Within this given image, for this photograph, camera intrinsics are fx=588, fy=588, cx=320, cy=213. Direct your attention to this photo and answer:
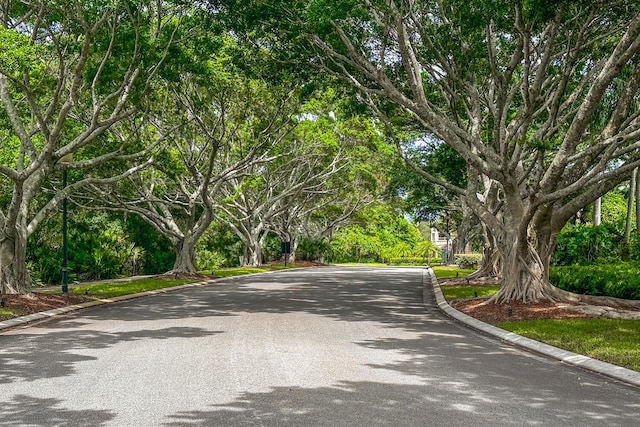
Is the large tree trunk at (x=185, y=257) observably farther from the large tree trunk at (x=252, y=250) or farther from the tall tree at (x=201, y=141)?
the large tree trunk at (x=252, y=250)

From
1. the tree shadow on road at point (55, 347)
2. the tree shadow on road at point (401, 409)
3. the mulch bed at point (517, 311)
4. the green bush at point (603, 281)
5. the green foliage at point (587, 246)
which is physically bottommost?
the tree shadow on road at point (401, 409)

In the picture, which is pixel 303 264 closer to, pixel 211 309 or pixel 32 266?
pixel 32 266

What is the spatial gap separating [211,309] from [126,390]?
9418mm

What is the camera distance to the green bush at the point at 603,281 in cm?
1650

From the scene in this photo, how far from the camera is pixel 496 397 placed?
6.76m

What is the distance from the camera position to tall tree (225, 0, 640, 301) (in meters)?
13.6

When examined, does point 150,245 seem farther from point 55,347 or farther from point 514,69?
point 55,347

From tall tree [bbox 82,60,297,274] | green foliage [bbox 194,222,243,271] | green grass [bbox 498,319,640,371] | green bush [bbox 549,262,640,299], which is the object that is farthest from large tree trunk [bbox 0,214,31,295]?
green foliage [bbox 194,222,243,271]

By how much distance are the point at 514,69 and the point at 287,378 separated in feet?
40.8

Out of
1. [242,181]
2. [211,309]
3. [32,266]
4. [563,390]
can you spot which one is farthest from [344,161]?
[563,390]

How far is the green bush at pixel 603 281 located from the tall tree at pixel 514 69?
77.7 inches

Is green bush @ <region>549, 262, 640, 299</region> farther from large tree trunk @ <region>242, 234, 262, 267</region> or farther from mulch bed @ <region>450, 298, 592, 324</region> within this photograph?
large tree trunk @ <region>242, 234, 262, 267</region>

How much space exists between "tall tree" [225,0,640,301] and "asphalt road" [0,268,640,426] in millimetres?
4451

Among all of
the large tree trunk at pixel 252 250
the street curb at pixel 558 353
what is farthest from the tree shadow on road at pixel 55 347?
the large tree trunk at pixel 252 250
